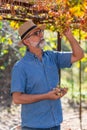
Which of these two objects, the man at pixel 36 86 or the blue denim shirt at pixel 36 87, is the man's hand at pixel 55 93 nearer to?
the man at pixel 36 86

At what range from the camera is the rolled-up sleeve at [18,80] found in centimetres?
395

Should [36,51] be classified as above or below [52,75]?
above

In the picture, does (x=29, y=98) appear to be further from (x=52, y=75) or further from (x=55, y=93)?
(x=52, y=75)

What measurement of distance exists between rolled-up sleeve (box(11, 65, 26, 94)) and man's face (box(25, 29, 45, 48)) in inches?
9.5

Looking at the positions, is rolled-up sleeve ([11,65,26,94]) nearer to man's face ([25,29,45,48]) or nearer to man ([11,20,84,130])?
man ([11,20,84,130])

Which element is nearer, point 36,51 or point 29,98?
point 29,98

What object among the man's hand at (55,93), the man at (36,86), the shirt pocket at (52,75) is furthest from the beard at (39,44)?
the man's hand at (55,93)

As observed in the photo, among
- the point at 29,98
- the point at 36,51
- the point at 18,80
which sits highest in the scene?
the point at 36,51

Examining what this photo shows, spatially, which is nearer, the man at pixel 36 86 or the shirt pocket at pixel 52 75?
the man at pixel 36 86

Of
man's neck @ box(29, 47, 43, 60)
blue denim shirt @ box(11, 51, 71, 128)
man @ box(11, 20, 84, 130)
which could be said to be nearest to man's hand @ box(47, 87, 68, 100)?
man @ box(11, 20, 84, 130)

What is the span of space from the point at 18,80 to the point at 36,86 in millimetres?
165

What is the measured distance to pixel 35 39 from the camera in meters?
4.07

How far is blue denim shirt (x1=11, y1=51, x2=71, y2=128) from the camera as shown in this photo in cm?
400

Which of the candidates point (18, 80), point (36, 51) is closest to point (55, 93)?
point (18, 80)
